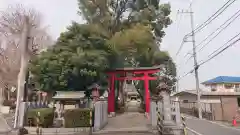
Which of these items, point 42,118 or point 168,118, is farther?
point 42,118

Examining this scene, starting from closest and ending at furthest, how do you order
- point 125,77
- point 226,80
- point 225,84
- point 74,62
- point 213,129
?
point 213,129
point 74,62
point 125,77
point 225,84
point 226,80

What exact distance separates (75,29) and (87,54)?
3.87 meters

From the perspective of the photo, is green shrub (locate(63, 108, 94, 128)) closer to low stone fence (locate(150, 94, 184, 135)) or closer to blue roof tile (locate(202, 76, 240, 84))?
low stone fence (locate(150, 94, 184, 135))

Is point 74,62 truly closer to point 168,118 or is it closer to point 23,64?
point 23,64

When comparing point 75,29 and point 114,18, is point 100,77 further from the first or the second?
point 114,18

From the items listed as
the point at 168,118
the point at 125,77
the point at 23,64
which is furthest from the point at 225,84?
the point at 23,64

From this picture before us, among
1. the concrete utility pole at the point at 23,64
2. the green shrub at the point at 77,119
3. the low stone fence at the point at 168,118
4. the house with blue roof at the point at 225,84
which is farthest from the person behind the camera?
the house with blue roof at the point at 225,84

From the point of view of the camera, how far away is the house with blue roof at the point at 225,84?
4556 centimetres

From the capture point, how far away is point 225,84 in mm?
46656

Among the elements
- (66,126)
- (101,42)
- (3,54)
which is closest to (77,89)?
(101,42)

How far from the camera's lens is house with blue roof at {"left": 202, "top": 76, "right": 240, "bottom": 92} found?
1794 inches

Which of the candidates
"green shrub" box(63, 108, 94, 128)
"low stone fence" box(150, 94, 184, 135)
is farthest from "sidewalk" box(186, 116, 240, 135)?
"green shrub" box(63, 108, 94, 128)

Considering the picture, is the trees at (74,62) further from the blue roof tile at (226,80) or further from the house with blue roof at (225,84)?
the blue roof tile at (226,80)

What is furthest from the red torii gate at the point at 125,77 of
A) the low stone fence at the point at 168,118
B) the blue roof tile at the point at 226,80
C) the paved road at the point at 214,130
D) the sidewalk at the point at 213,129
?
the blue roof tile at the point at 226,80
